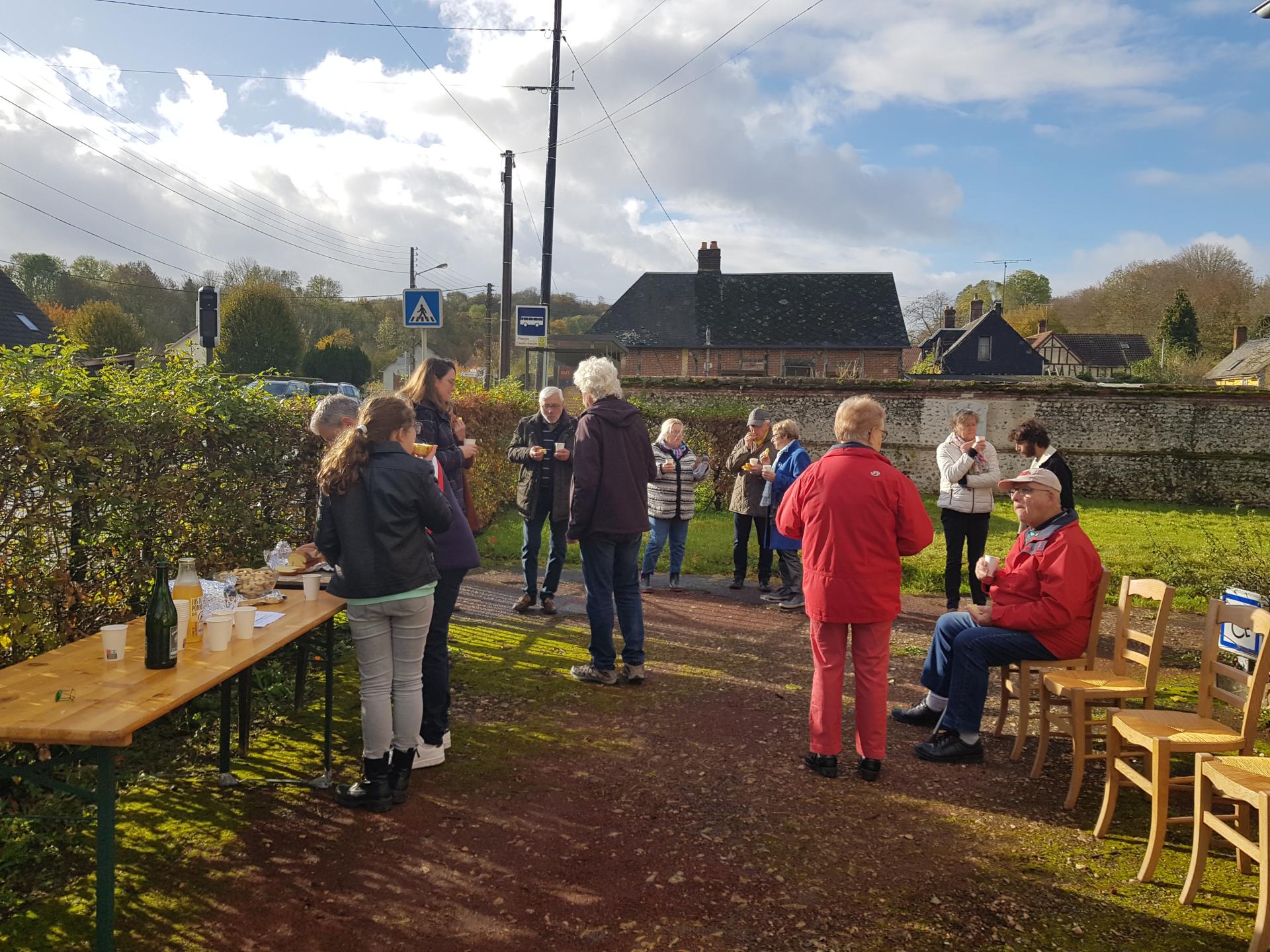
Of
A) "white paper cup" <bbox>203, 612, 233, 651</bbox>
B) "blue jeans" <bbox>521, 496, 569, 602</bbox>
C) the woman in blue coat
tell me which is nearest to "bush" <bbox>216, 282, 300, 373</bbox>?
"blue jeans" <bbox>521, 496, 569, 602</bbox>

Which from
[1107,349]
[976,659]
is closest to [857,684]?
[976,659]

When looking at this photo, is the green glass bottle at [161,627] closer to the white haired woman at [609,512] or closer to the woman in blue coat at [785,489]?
the white haired woman at [609,512]

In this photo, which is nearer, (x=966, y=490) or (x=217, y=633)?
(x=217, y=633)

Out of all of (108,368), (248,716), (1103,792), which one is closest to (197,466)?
(108,368)

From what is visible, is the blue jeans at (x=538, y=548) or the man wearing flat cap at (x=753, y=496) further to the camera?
the man wearing flat cap at (x=753, y=496)

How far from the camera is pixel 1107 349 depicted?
73.1 m

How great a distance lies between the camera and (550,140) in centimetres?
1683

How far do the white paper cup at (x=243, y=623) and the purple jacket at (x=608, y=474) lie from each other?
7.94ft

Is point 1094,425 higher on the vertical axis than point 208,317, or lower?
lower

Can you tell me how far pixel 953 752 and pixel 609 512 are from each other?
97.5 inches

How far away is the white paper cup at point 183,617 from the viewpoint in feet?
11.4

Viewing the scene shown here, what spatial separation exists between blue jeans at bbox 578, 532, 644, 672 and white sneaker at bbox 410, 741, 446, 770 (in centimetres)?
153

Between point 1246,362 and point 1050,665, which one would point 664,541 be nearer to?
point 1050,665

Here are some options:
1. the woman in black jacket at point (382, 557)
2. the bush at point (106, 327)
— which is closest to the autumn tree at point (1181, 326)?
the bush at point (106, 327)
